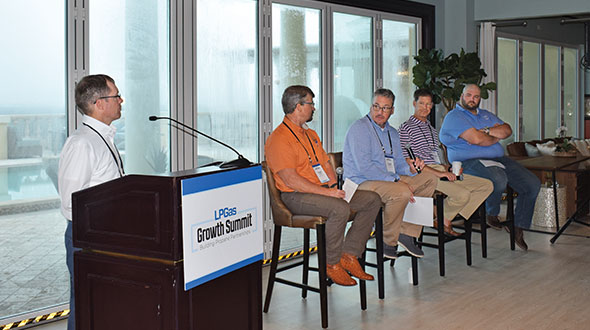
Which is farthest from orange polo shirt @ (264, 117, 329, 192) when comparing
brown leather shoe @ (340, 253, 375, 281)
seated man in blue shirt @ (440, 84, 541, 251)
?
Answer: seated man in blue shirt @ (440, 84, 541, 251)

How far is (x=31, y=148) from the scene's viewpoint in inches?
150

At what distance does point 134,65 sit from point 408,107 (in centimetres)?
369

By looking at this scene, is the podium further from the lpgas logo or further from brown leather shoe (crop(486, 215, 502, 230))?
brown leather shoe (crop(486, 215, 502, 230))

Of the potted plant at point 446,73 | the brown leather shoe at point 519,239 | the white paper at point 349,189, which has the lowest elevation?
the brown leather shoe at point 519,239

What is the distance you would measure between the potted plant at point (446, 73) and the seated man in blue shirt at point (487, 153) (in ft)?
3.47

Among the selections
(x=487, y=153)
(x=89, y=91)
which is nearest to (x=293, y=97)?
(x=89, y=91)

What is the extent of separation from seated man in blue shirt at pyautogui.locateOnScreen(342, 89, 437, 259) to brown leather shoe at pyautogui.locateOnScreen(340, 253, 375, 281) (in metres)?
0.55

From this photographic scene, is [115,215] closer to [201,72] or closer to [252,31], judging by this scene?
[201,72]

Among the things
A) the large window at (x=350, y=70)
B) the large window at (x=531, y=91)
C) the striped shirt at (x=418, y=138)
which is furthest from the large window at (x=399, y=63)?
the large window at (x=531, y=91)

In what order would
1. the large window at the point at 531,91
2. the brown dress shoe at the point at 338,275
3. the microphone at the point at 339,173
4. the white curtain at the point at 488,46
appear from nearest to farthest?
the brown dress shoe at the point at 338,275, the microphone at the point at 339,173, the white curtain at the point at 488,46, the large window at the point at 531,91

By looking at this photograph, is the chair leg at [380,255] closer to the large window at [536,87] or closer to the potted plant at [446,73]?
the potted plant at [446,73]

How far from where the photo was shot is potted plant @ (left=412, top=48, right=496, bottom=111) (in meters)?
6.76

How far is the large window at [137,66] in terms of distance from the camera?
4.11 meters

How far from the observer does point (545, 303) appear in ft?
13.5
